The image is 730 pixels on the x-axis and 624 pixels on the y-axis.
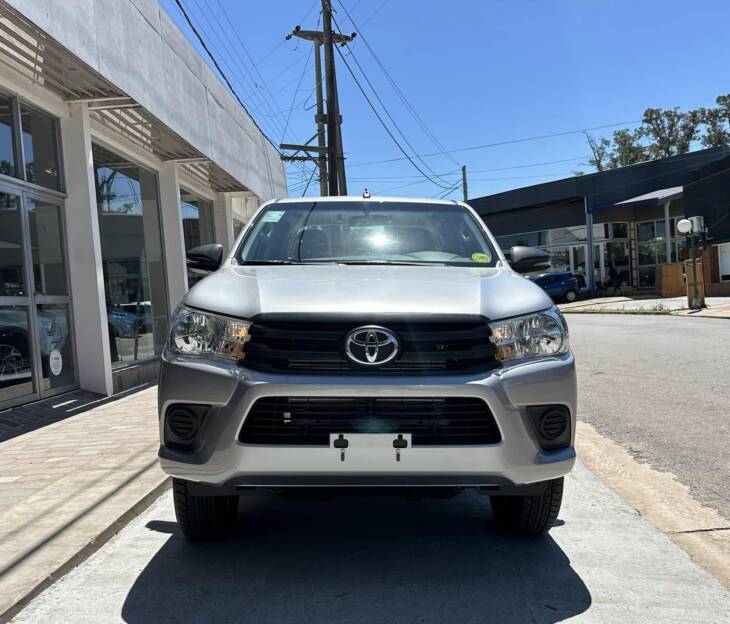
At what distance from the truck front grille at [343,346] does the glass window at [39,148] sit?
623 centimetres

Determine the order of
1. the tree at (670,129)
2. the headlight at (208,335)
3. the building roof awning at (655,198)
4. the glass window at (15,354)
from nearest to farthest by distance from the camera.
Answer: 1. the headlight at (208,335)
2. the glass window at (15,354)
3. the building roof awning at (655,198)
4. the tree at (670,129)

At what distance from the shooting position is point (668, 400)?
7.47 meters

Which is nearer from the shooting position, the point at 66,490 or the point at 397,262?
the point at 397,262

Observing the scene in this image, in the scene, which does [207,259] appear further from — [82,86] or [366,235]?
[82,86]

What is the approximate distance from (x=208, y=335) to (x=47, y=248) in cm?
615

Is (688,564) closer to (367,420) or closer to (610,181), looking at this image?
(367,420)

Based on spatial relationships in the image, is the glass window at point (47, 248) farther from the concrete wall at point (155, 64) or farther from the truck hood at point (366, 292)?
the truck hood at point (366, 292)

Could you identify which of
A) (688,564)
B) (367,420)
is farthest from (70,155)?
(688,564)

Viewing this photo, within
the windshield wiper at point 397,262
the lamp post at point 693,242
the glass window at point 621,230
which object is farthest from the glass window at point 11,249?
the glass window at point 621,230

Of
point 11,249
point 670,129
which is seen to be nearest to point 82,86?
point 11,249

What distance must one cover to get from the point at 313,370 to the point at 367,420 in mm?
307

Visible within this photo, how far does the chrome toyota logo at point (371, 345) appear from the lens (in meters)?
2.92

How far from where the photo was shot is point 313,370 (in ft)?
9.57

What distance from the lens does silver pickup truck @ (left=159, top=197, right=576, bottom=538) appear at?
9.45 ft
